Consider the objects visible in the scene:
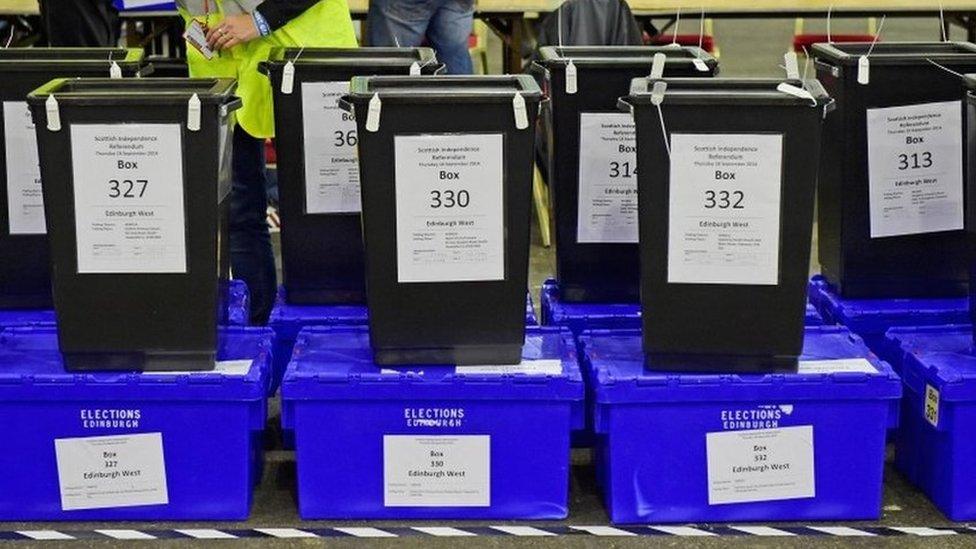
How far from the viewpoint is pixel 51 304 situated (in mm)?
3143

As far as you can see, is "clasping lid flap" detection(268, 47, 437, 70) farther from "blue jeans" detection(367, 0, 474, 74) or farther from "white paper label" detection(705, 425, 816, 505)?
"blue jeans" detection(367, 0, 474, 74)

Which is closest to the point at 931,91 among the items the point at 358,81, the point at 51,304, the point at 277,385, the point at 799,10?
the point at 358,81

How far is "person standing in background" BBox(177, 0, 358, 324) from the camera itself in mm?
3305

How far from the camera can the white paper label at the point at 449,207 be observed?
8.41ft

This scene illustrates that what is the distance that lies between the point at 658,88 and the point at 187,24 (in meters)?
1.37

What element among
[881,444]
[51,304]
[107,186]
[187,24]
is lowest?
[881,444]

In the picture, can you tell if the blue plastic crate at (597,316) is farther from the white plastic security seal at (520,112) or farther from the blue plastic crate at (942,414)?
the white plastic security seal at (520,112)

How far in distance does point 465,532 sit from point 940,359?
998 millimetres

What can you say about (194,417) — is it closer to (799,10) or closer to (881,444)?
(881,444)

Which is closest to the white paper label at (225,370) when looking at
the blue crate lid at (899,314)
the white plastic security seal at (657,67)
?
the white plastic security seal at (657,67)

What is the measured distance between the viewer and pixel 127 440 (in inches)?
106

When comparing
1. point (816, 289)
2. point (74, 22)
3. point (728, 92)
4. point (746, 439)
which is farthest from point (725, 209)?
point (74, 22)

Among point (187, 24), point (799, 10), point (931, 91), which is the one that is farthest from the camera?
point (799, 10)

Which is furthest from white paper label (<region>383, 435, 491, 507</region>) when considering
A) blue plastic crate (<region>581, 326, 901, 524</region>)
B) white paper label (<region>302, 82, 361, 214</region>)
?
white paper label (<region>302, 82, 361, 214</region>)
